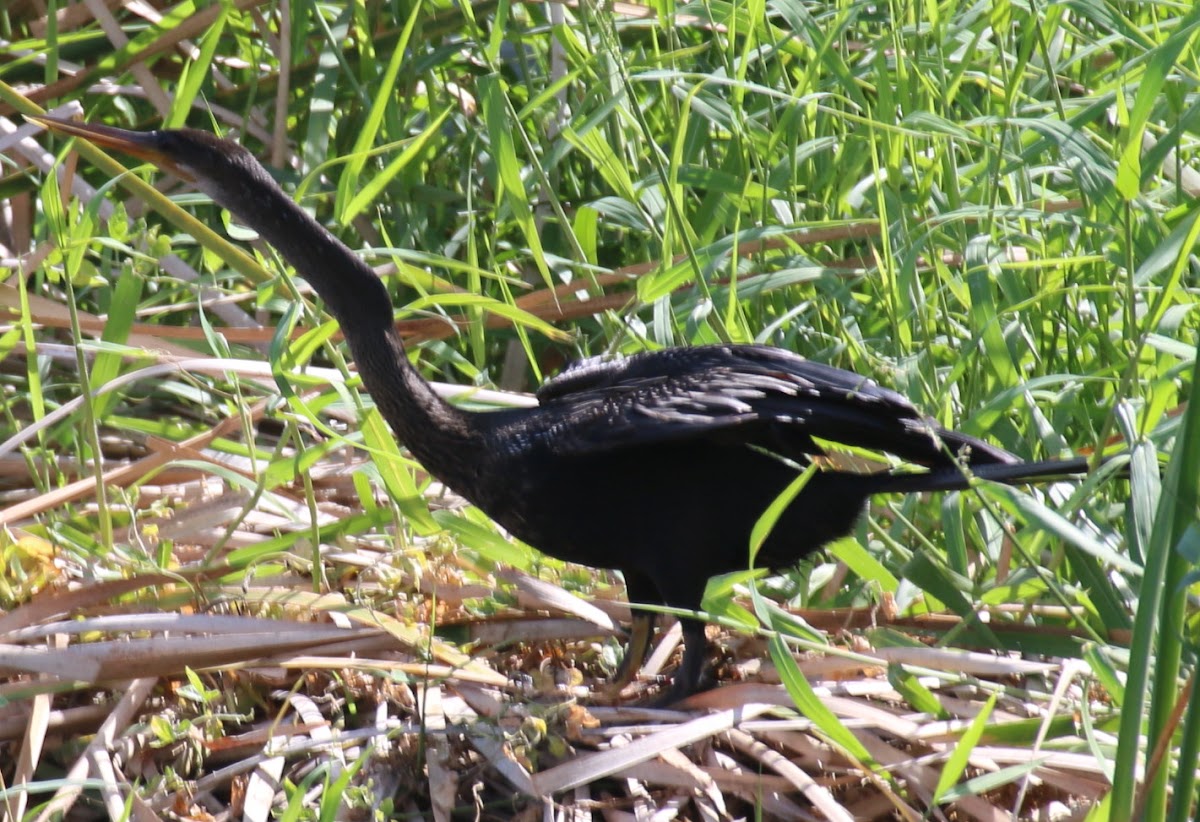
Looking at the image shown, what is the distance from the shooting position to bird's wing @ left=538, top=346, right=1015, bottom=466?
7.19ft

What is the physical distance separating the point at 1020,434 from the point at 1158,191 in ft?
1.53

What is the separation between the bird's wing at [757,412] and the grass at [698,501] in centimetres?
14

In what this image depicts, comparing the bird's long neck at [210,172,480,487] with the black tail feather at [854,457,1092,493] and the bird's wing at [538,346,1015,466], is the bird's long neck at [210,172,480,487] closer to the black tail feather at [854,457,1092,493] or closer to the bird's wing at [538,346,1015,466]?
the bird's wing at [538,346,1015,466]

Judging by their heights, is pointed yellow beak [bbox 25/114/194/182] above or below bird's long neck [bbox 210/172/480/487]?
above

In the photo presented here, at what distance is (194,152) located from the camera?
2.52 meters

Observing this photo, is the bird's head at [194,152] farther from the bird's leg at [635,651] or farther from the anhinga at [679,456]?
the bird's leg at [635,651]

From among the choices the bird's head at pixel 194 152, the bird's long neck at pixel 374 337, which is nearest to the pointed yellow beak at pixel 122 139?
the bird's head at pixel 194 152

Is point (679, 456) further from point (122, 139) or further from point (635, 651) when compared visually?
point (122, 139)

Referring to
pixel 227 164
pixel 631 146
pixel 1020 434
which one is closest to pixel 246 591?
pixel 227 164

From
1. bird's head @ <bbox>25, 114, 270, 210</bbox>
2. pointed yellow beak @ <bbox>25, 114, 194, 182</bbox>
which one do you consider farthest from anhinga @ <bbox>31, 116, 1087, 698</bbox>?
pointed yellow beak @ <bbox>25, 114, 194, 182</bbox>

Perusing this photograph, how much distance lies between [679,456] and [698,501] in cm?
8

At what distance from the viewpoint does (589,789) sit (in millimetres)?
2070

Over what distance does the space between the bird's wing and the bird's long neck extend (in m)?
0.18

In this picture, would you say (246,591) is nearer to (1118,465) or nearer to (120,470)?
(120,470)
